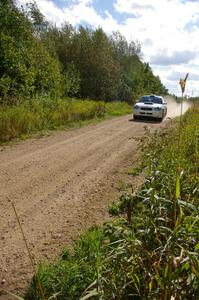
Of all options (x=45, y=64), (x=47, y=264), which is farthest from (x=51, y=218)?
(x=45, y=64)

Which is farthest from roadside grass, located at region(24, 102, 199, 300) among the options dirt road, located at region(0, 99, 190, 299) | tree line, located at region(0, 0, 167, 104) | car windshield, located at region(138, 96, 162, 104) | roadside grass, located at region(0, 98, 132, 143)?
car windshield, located at region(138, 96, 162, 104)

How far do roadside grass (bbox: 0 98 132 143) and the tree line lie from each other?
961 mm

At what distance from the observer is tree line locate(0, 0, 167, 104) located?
18031mm

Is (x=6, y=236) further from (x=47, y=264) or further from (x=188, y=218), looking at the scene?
(x=188, y=218)

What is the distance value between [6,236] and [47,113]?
1197 centimetres

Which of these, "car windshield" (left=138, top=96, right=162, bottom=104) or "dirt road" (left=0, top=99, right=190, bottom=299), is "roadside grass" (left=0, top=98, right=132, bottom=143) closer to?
"dirt road" (left=0, top=99, right=190, bottom=299)

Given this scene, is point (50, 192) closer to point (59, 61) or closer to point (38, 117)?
point (38, 117)

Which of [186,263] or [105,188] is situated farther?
[105,188]

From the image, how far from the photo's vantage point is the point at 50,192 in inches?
258

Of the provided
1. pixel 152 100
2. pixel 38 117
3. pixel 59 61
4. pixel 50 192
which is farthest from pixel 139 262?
pixel 59 61

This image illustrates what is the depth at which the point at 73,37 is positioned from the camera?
42.7 metres

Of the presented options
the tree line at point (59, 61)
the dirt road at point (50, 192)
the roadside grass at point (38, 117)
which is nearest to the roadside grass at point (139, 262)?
the dirt road at point (50, 192)

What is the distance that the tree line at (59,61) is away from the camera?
18031mm

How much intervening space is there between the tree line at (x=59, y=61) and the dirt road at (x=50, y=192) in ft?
18.3
